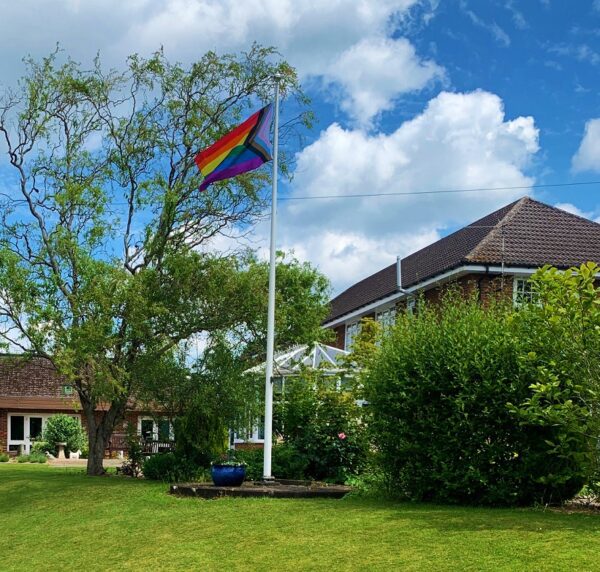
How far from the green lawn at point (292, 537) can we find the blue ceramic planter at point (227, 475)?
1114mm

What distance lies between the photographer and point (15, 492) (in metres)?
18.1

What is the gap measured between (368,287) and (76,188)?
68.2ft

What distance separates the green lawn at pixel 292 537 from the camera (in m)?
8.58

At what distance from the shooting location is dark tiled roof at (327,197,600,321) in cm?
2603

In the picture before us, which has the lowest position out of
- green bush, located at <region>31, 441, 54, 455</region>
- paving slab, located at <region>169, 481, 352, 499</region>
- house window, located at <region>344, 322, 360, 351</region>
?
green bush, located at <region>31, 441, 54, 455</region>

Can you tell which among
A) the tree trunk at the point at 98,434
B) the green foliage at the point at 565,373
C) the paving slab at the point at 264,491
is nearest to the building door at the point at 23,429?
the tree trunk at the point at 98,434

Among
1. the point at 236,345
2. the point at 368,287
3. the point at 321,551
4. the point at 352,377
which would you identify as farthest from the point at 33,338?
the point at 368,287

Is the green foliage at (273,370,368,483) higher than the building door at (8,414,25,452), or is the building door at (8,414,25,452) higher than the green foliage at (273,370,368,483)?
the green foliage at (273,370,368,483)

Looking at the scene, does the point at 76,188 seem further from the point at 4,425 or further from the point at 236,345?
the point at 4,425

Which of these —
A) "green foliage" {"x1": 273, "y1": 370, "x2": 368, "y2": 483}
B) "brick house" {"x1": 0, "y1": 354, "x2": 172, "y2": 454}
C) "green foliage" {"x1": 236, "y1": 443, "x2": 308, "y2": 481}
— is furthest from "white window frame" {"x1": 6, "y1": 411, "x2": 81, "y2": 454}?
"green foliage" {"x1": 236, "y1": 443, "x2": 308, "y2": 481}

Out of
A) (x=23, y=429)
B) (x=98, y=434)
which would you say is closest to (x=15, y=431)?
(x=23, y=429)

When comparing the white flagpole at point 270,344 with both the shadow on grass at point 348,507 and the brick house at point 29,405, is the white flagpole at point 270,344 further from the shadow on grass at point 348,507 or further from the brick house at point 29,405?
the brick house at point 29,405

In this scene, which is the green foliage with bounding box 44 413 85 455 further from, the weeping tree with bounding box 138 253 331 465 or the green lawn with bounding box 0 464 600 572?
the green lawn with bounding box 0 464 600 572


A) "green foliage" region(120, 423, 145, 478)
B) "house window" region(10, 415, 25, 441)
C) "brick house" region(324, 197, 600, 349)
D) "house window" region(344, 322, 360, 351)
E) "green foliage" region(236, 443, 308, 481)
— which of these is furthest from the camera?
"house window" region(10, 415, 25, 441)
